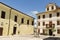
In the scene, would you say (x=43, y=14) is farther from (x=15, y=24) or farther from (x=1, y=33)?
(x=1, y=33)

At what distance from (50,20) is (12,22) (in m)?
13.5

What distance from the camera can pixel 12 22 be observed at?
25.4 meters

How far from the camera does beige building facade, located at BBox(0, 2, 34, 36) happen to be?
2277cm

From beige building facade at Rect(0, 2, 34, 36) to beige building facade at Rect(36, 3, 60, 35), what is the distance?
18.2ft

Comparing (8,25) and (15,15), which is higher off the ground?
(15,15)

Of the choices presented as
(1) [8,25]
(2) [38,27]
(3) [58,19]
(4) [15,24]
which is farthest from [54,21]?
(1) [8,25]

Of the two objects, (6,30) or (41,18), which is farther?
(41,18)

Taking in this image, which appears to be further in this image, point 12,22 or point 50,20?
point 50,20

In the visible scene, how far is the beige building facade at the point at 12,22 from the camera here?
22766 mm

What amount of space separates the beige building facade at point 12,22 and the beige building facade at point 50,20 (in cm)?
556

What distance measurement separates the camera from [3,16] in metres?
22.9

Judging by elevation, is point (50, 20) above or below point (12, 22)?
above

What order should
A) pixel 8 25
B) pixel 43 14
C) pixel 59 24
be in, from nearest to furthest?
pixel 8 25 → pixel 59 24 → pixel 43 14

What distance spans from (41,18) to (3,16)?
660 inches
